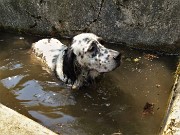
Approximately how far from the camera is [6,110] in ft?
13.1

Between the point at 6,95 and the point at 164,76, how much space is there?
94.1 inches

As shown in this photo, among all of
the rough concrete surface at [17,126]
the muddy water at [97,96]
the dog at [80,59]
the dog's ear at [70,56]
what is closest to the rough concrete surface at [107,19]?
the muddy water at [97,96]

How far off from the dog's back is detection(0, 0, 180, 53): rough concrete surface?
572mm

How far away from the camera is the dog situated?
211 inches

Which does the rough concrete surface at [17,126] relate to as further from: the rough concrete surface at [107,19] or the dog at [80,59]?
the rough concrete surface at [107,19]

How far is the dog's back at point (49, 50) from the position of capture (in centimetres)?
628

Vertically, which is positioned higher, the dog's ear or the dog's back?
the dog's ear

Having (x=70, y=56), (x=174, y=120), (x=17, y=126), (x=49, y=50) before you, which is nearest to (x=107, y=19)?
(x=49, y=50)

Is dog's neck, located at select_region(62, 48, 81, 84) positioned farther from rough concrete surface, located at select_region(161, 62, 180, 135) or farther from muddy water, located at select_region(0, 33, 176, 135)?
rough concrete surface, located at select_region(161, 62, 180, 135)

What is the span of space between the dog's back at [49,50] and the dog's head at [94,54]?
1.96 ft

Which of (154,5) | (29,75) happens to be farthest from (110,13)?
(29,75)

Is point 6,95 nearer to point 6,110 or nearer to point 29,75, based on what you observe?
point 29,75

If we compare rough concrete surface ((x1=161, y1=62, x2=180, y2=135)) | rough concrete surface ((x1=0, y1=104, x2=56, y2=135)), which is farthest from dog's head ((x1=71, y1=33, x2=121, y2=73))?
rough concrete surface ((x1=0, y1=104, x2=56, y2=135))

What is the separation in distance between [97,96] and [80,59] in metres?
0.60
